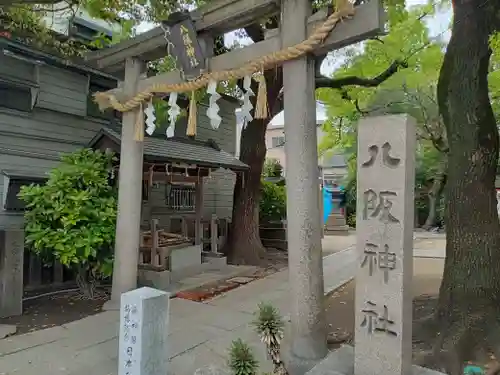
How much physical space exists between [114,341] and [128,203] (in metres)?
2.51

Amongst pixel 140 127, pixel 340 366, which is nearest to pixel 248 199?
pixel 140 127

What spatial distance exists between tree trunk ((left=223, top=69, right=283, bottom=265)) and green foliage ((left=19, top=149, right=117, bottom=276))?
4.99 m

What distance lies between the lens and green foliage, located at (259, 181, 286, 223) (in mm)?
15375

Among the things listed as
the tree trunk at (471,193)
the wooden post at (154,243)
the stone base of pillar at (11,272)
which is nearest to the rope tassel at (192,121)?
the tree trunk at (471,193)

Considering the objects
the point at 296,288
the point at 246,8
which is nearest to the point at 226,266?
the point at 296,288

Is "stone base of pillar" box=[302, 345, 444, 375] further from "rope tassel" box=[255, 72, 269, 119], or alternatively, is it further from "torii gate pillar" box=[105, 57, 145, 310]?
"torii gate pillar" box=[105, 57, 145, 310]

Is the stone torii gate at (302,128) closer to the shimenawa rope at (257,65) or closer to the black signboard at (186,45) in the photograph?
the shimenawa rope at (257,65)

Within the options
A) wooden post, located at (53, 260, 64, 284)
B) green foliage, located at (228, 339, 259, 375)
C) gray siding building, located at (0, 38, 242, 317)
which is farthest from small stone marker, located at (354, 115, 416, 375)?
wooden post, located at (53, 260, 64, 284)

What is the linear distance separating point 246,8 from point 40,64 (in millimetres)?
6308

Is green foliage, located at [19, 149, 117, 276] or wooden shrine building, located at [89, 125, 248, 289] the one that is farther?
wooden shrine building, located at [89, 125, 248, 289]

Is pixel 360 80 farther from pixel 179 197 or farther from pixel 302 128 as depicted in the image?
pixel 302 128

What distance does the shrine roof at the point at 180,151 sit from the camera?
28.7 ft

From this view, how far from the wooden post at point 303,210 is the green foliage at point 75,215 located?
13.4ft

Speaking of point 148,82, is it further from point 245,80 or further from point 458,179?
point 458,179
